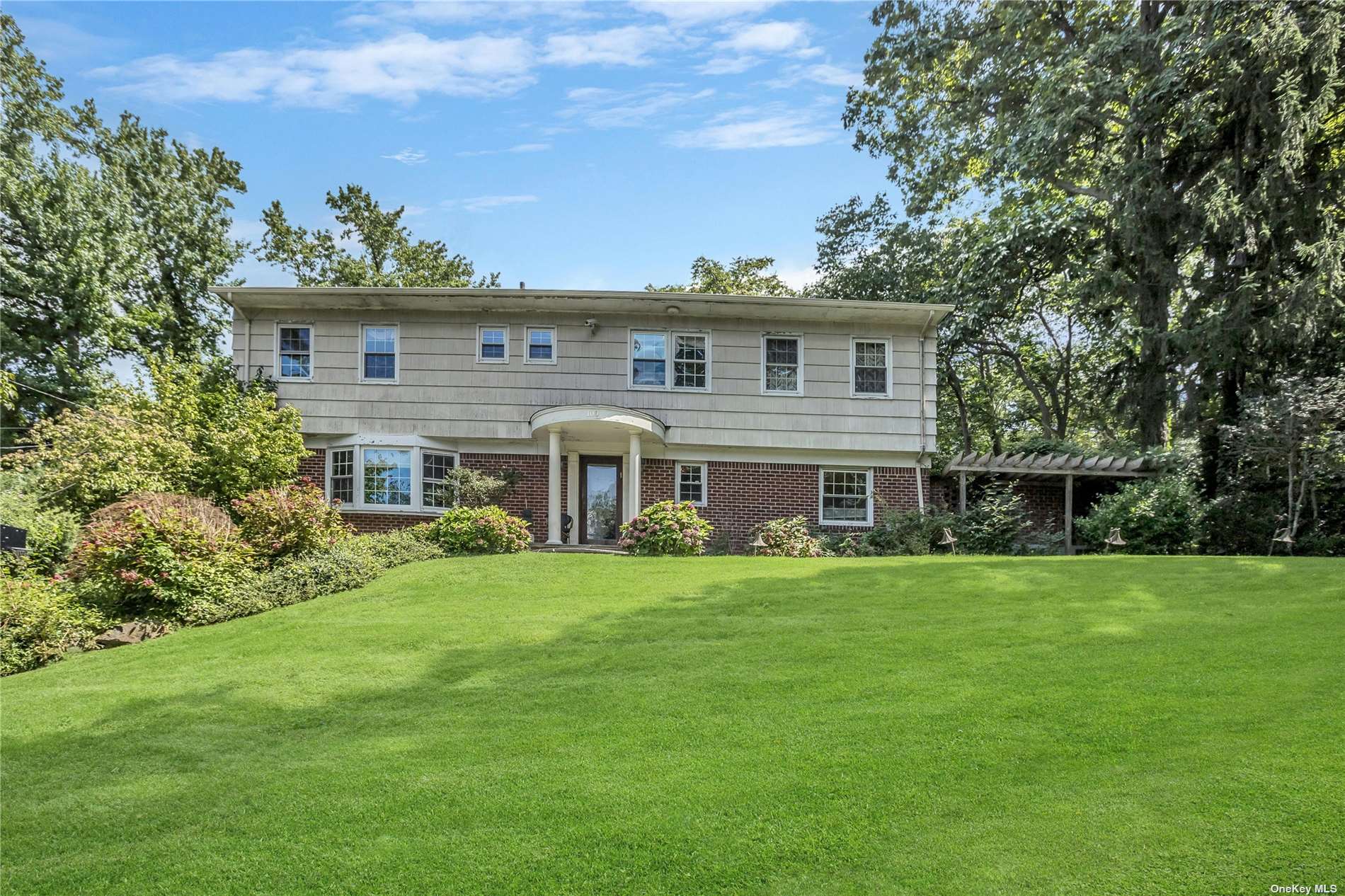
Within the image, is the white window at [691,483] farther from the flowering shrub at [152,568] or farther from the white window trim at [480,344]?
the flowering shrub at [152,568]

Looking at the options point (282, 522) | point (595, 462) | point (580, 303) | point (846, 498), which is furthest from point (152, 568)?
point (846, 498)

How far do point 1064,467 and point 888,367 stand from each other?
399 centimetres

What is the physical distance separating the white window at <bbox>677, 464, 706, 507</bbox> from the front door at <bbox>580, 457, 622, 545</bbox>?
141 centimetres

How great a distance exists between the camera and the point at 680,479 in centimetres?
1719

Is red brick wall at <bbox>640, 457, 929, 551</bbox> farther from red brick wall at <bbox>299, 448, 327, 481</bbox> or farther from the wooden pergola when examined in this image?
red brick wall at <bbox>299, 448, 327, 481</bbox>

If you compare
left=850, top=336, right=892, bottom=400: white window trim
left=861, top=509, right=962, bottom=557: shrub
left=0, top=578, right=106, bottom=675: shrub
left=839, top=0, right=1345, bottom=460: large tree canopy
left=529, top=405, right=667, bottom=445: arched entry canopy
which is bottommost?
left=0, top=578, right=106, bottom=675: shrub

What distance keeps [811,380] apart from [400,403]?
28.6 ft

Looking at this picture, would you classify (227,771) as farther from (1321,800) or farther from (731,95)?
(731,95)

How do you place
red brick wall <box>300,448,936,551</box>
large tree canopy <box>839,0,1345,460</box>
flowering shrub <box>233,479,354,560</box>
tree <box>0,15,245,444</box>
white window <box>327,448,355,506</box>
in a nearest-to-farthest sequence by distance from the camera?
flowering shrub <box>233,479,354,560</box>
large tree canopy <box>839,0,1345,460</box>
white window <box>327,448,355,506</box>
red brick wall <box>300,448,936,551</box>
tree <box>0,15,245,444</box>

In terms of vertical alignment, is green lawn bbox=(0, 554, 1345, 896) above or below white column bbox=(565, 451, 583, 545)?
A: below

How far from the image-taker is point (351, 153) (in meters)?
27.0

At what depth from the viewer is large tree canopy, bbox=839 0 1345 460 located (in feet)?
47.7

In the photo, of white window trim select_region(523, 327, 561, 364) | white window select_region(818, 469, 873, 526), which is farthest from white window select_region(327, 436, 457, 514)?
white window select_region(818, 469, 873, 526)

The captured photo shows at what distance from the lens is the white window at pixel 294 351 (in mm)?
17109
